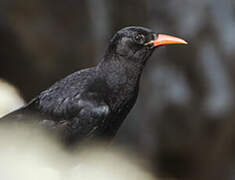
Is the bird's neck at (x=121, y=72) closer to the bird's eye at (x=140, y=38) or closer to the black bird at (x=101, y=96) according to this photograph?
the black bird at (x=101, y=96)

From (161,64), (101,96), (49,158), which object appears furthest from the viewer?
(161,64)

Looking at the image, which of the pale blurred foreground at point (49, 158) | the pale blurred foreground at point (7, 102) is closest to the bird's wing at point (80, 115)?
the pale blurred foreground at point (49, 158)

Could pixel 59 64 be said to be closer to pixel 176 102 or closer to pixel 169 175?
pixel 176 102

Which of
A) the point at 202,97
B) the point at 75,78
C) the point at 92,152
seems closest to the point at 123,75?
the point at 75,78

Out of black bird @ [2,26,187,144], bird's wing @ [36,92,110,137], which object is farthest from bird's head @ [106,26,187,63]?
bird's wing @ [36,92,110,137]

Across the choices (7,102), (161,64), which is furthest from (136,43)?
(161,64)

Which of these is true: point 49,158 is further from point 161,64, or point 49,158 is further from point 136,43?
point 161,64

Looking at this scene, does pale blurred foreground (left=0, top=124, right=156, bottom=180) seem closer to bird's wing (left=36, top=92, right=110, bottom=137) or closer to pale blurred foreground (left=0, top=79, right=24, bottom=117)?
bird's wing (left=36, top=92, right=110, bottom=137)
